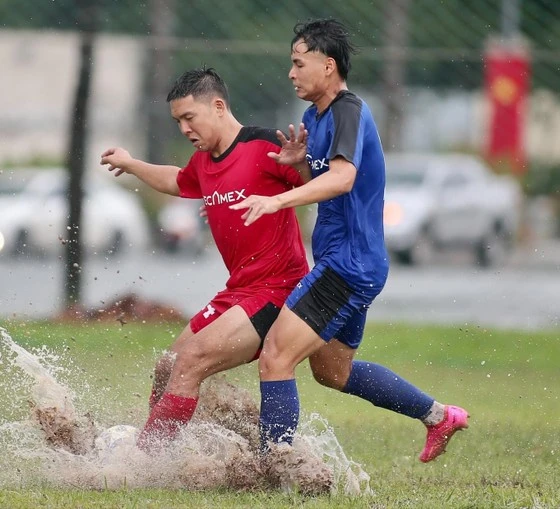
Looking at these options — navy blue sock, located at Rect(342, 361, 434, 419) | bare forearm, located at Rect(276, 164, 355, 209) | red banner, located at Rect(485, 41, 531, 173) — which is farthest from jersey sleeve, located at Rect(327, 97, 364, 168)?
red banner, located at Rect(485, 41, 531, 173)

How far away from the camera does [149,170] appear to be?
665 centimetres

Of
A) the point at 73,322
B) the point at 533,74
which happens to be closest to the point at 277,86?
the point at 533,74

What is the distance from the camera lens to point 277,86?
47.5 ft

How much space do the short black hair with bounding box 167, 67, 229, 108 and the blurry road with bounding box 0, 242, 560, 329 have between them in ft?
13.9

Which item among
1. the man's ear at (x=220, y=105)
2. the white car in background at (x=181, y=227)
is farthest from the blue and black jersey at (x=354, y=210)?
the white car in background at (x=181, y=227)

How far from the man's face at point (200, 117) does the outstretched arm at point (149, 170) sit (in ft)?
1.64

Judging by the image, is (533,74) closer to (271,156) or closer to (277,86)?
(277,86)

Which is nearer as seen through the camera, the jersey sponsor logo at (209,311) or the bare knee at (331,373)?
the jersey sponsor logo at (209,311)

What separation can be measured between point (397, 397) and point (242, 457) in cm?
97

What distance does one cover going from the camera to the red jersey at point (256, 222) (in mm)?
6035

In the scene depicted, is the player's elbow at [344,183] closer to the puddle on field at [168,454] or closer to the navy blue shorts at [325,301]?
the navy blue shorts at [325,301]

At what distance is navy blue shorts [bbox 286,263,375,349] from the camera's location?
5.74 m

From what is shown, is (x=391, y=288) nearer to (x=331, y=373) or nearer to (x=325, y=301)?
(x=331, y=373)

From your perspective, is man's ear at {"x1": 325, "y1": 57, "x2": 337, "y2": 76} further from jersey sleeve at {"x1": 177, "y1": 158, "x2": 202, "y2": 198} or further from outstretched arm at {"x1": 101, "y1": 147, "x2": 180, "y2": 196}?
outstretched arm at {"x1": 101, "y1": 147, "x2": 180, "y2": 196}
